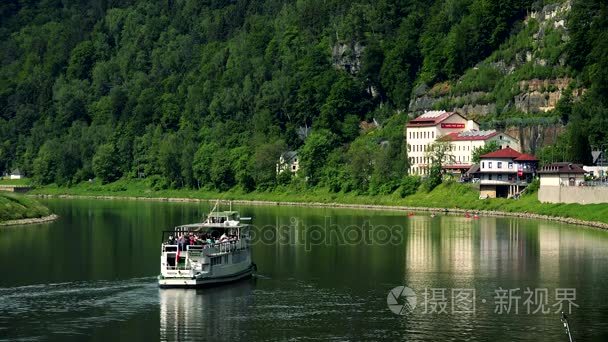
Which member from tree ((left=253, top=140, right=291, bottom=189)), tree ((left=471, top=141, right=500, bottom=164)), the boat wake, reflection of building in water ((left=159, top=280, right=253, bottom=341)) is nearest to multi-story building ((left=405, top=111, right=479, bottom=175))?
tree ((left=471, top=141, right=500, bottom=164))

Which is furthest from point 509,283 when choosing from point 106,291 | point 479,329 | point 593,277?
point 106,291

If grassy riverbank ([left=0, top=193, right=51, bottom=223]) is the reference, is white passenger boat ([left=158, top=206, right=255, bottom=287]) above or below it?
below

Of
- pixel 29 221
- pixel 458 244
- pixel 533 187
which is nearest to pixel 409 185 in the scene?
pixel 533 187

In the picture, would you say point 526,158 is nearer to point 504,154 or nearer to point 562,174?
point 504,154

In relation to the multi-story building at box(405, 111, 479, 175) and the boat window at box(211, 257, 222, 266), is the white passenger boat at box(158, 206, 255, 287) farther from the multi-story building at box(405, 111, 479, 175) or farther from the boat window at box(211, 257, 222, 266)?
the multi-story building at box(405, 111, 479, 175)

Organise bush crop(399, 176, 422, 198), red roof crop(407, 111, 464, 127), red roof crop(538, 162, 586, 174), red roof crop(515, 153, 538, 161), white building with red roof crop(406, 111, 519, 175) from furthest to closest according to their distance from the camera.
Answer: red roof crop(407, 111, 464, 127) → white building with red roof crop(406, 111, 519, 175) → bush crop(399, 176, 422, 198) → red roof crop(515, 153, 538, 161) → red roof crop(538, 162, 586, 174)

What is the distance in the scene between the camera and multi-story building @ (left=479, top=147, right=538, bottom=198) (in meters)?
157

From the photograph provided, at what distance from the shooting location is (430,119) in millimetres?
188000

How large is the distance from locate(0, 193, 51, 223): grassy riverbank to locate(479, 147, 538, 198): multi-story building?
179ft

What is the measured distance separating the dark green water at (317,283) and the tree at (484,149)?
38243 mm

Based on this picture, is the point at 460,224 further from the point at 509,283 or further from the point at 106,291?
the point at 106,291

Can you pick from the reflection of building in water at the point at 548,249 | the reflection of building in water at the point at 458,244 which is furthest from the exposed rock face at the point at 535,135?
the reflection of building in water at the point at 548,249

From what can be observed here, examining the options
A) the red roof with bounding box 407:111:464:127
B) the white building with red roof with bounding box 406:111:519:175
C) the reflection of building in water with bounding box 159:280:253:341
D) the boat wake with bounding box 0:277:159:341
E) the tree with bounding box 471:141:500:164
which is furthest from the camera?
the red roof with bounding box 407:111:464:127

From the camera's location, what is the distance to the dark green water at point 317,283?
6575 centimetres
